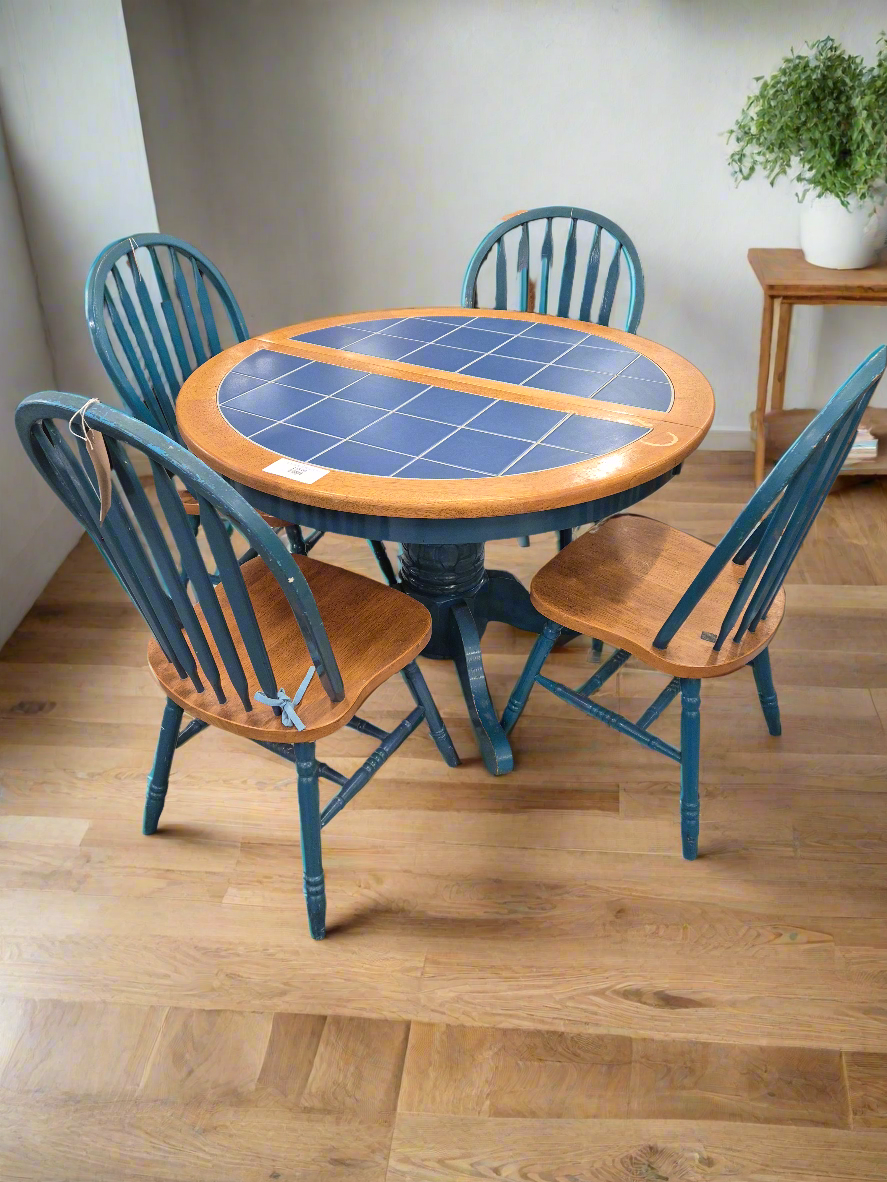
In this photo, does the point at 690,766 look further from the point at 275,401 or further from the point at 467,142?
the point at 467,142

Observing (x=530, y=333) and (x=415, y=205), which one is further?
(x=415, y=205)

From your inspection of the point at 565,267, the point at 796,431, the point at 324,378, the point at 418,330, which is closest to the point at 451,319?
the point at 418,330

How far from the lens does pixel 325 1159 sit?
1.31 metres

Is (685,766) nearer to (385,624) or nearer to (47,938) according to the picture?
(385,624)

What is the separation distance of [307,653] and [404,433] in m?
0.40

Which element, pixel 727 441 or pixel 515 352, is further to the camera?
pixel 727 441

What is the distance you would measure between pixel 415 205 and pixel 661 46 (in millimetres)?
816

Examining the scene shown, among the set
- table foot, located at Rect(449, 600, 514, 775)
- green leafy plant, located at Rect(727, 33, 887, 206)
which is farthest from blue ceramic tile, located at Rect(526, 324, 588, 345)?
green leafy plant, located at Rect(727, 33, 887, 206)

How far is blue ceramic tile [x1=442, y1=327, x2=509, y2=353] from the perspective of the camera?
2.03 metres

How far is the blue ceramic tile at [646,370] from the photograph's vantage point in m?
1.85

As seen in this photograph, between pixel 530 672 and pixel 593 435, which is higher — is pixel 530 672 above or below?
below

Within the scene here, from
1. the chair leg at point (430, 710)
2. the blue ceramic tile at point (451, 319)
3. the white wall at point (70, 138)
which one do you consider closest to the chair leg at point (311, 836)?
the chair leg at point (430, 710)

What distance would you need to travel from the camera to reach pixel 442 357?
1.97 meters

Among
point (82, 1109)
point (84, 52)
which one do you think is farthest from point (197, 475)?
point (84, 52)
